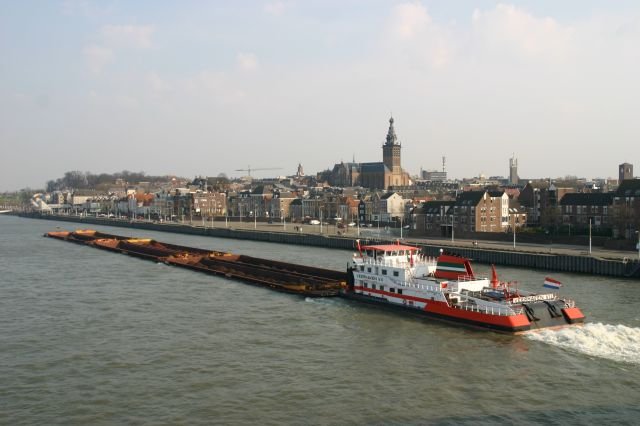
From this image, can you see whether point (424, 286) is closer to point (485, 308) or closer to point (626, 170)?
point (485, 308)

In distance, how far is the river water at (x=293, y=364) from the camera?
25.8 metres

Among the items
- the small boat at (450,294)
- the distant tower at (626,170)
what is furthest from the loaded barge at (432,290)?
the distant tower at (626,170)

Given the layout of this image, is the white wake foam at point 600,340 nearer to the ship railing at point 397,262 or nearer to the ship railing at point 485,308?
the ship railing at point 485,308

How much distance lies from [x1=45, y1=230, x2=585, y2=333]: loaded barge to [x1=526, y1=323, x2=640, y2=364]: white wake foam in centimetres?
128

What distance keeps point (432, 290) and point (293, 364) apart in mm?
13545

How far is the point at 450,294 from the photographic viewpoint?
4131 centimetres

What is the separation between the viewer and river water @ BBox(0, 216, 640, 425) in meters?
25.8

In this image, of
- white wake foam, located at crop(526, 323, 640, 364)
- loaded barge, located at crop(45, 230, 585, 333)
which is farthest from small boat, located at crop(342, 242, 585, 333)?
white wake foam, located at crop(526, 323, 640, 364)

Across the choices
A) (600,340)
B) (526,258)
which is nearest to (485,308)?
(600,340)

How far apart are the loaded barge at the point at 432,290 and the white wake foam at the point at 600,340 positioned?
1.28m

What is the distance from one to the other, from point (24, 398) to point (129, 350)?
7.34 metres

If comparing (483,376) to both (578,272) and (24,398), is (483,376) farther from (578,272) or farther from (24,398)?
(578,272)

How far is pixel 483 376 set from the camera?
30.0m

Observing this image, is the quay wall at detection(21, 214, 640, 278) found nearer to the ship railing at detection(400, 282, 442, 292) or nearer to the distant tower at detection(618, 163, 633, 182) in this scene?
the ship railing at detection(400, 282, 442, 292)
